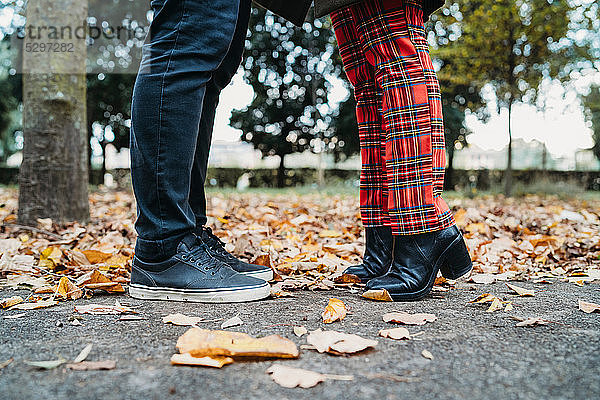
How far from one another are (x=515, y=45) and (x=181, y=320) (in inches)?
405

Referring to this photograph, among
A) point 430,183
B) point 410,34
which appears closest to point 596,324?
point 430,183

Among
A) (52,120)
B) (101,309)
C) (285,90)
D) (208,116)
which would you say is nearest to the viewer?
(101,309)

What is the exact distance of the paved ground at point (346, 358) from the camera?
0.82 metres

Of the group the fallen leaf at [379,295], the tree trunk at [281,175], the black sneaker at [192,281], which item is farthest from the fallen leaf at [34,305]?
the tree trunk at [281,175]

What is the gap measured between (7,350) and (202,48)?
0.91 metres

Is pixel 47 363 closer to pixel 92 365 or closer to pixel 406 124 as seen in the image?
pixel 92 365

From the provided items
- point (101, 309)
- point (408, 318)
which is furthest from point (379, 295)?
point (101, 309)

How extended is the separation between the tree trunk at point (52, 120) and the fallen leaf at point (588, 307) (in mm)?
2972

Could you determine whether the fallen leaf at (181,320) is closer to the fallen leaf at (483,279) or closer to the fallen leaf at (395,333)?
the fallen leaf at (395,333)

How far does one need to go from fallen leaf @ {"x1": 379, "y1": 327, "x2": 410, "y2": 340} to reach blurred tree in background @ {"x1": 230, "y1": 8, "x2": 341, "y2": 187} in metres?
17.7

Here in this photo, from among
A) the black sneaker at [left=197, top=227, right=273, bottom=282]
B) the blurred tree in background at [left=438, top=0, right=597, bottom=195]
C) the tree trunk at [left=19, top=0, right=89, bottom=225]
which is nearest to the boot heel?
the black sneaker at [left=197, top=227, right=273, bottom=282]

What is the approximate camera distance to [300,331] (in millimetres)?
1146

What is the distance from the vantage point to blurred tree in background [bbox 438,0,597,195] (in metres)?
9.09

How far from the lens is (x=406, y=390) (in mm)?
828
